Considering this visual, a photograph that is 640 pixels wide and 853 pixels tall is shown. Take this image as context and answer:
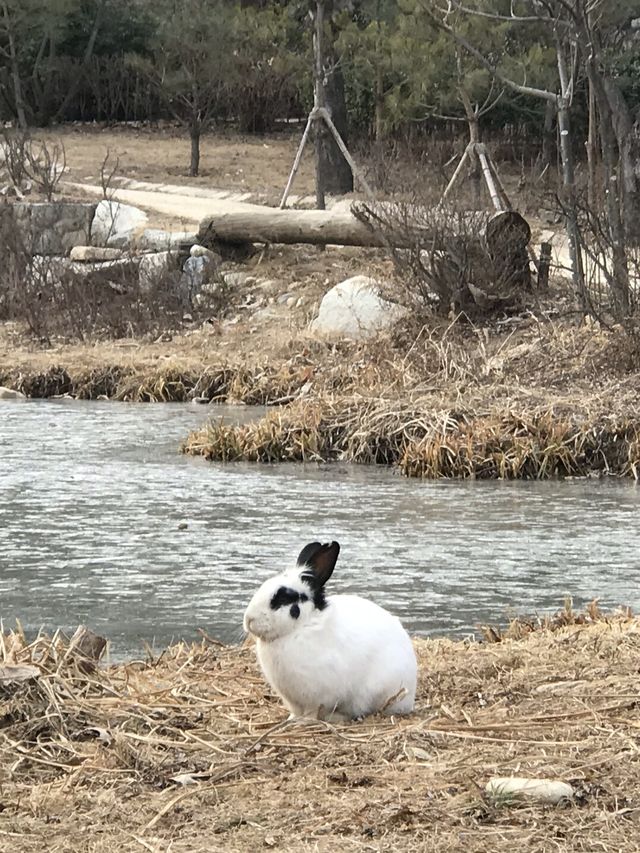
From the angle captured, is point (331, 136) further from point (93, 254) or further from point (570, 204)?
point (570, 204)

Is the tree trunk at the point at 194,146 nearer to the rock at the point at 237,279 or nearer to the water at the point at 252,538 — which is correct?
the rock at the point at 237,279

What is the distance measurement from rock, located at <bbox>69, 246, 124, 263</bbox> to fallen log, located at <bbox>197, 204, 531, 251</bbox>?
1.67 m

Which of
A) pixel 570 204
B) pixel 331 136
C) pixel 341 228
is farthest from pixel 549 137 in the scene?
pixel 570 204

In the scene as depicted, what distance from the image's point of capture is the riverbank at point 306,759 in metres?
4.25

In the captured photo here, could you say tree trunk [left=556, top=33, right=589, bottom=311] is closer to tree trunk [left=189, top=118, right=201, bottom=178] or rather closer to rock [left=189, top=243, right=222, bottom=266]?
rock [left=189, top=243, right=222, bottom=266]

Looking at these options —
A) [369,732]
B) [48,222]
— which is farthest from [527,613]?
[48,222]

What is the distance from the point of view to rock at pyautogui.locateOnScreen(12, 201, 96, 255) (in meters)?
28.6

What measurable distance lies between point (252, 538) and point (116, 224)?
60.5 ft

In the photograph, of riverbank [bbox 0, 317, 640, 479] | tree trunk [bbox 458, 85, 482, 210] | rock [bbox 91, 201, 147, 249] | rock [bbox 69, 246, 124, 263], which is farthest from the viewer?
rock [bbox 91, 201, 147, 249]

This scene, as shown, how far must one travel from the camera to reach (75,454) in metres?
15.4

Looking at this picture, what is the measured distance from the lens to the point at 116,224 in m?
28.7

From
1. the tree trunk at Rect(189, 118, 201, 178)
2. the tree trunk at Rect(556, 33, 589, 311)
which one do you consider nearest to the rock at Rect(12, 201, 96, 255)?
the tree trunk at Rect(189, 118, 201, 178)

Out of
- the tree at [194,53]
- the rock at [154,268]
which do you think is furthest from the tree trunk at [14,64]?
the rock at [154,268]

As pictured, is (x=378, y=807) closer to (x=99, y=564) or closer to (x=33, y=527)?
(x=99, y=564)
